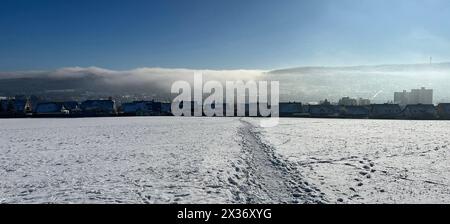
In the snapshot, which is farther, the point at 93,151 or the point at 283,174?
the point at 93,151

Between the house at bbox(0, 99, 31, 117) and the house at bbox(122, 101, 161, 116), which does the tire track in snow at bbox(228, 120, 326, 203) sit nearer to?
the house at bbox(122, 101, 161, 116)

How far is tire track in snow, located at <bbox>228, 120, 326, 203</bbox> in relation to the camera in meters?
9.31

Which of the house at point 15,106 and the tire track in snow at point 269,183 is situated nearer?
the tire track in snow at point 269,183

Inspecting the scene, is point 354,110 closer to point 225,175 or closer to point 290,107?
point 290,107

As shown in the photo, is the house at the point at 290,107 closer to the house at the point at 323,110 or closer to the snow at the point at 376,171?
the house at the point at 323,110

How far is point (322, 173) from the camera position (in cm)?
1266

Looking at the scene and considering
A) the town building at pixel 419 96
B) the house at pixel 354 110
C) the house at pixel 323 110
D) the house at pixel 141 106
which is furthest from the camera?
the town building at pixel 419 96

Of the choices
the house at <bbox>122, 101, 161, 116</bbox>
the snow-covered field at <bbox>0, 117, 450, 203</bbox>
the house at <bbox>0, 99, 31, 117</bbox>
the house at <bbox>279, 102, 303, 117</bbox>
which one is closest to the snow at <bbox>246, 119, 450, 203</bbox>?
the snow-covered field at <bbox>0, 117, 450, 203</bbox>

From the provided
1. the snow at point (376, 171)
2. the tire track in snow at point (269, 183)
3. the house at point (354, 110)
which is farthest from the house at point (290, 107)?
the tire track in snow at point (269, 183)

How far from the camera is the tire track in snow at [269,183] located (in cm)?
931
